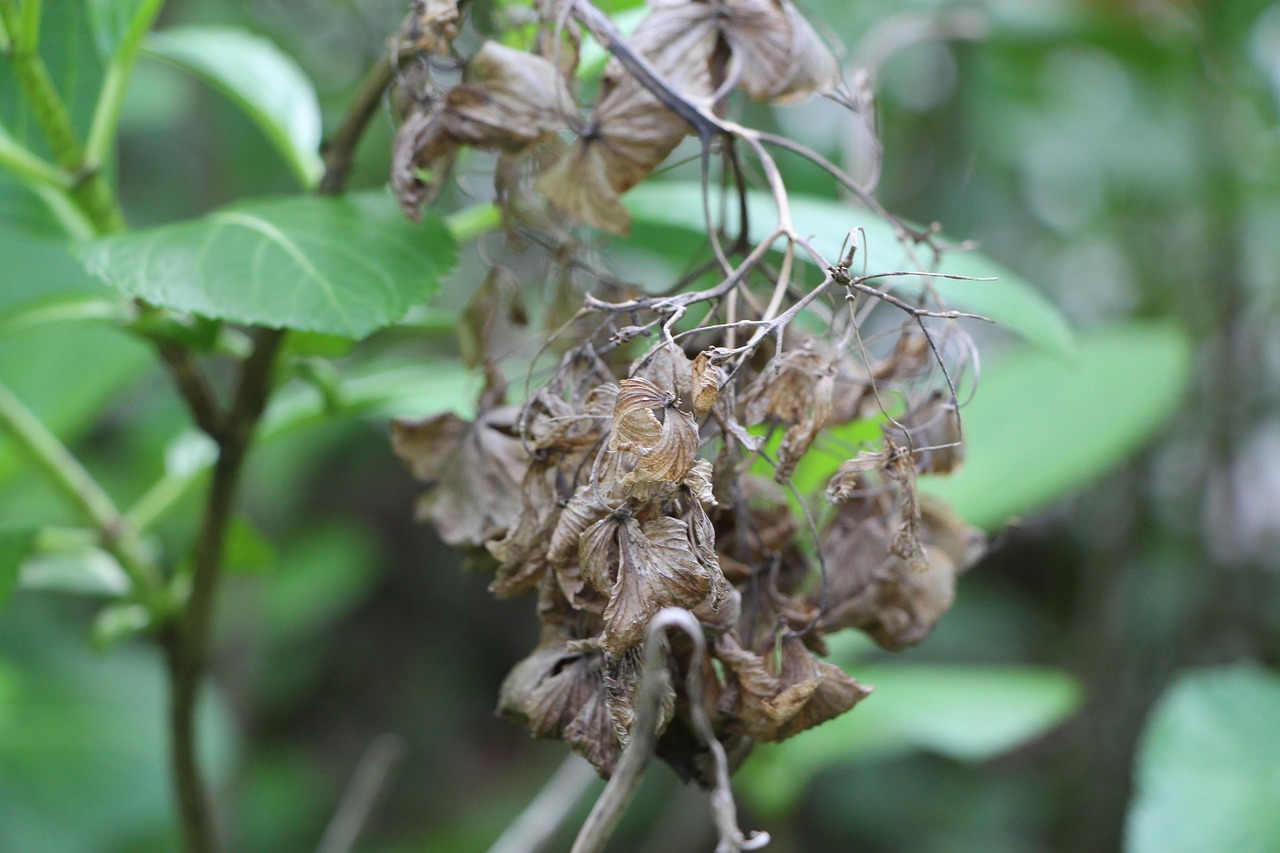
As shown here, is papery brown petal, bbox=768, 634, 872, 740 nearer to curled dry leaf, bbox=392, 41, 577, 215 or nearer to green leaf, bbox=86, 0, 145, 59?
curled dry leaf, bbox=392, 41, 577, 215

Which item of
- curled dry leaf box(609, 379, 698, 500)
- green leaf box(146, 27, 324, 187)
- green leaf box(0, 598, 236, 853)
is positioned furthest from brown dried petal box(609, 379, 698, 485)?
green leaf box(0, 598, 236, 853)

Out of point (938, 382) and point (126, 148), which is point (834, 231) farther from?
point (126, 148)

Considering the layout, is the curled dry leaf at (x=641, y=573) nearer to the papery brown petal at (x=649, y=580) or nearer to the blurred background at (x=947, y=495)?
the papery brown petal at (x=649, y=580)

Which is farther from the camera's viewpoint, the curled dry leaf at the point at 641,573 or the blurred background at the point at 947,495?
the blurred background at the point at 947,495

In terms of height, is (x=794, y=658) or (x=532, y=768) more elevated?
(x=794, y=658)

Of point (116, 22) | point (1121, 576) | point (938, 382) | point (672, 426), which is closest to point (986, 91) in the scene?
point (1121, 576)

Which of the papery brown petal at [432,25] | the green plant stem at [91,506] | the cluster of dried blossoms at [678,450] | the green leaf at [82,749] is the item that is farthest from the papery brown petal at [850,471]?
the green leaf at [82,749]

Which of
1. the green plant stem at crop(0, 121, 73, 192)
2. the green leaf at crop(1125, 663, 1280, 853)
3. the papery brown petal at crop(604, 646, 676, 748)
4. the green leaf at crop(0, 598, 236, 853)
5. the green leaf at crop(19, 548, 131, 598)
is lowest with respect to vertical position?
the green leaf at crop(0, 598, 236, 853)
